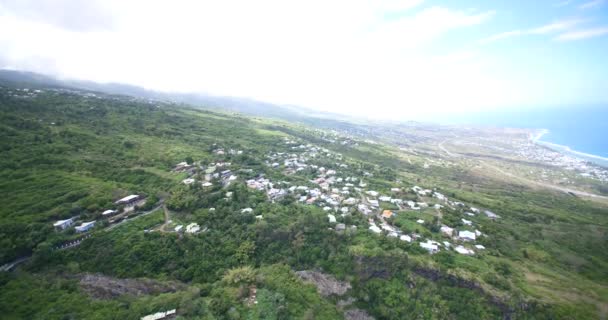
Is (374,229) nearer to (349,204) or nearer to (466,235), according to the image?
(349,204)

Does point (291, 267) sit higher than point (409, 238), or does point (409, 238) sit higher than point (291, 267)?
point (409, 238)

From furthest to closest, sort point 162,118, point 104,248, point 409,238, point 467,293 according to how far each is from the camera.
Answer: point 162,118, point 409,238, point 104,248, point 467,293

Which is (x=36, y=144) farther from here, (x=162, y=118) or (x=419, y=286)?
(x=419, y=286)

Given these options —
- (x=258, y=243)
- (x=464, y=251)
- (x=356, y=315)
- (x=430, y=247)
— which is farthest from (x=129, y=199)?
(x=464, y=251)

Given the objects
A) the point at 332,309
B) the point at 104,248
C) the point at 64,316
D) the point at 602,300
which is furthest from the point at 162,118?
the point at 602,300

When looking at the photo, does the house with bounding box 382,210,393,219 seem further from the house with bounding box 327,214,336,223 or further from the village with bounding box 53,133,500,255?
the house with bounding box 327,214,336,223

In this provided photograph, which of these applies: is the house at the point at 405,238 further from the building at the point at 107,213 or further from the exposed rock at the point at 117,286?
the building at the point at 107,213

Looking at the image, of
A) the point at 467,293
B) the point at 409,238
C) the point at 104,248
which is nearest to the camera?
the point at 467,293

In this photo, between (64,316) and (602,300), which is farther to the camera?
(602,300)

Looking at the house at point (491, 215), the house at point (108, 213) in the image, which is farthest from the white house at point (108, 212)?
the house at point (491, 215)
